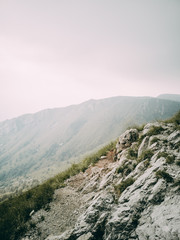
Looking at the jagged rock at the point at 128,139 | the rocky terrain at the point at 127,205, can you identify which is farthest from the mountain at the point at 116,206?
the jagged rock at the point at 128,139

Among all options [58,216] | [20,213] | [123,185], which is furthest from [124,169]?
[20,213]

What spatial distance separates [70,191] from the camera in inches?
429

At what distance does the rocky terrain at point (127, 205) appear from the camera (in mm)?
5113

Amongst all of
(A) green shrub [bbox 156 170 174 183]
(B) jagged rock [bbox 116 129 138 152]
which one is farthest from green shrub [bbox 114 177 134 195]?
(B) jagged rock [bbox 116 129 138 152]

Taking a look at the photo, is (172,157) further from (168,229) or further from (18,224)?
(18,224)

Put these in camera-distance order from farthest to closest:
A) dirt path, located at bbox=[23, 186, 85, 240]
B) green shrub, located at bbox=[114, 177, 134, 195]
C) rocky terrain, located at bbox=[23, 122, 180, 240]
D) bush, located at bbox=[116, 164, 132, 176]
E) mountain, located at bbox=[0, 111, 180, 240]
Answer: bush, located at bbox=[116, 164, 132, 176]
green shrub, located at bbox=[114, 177, 134, 195]
dirt path, located at bbox=[23, 186, 85, 240]
mountain, located at bbox=[0, 111, 180, 240]
rocky terrain, located at bbox=[23, 122, 180, 240]

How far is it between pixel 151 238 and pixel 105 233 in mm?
2327

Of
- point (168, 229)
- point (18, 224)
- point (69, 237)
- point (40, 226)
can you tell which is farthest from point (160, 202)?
point (18, 224)

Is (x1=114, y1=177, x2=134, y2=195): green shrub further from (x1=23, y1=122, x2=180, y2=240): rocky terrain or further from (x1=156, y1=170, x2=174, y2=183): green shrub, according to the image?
(x1=156, y1=170, x2=174, y2=183): green shrub

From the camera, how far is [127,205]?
644 cm

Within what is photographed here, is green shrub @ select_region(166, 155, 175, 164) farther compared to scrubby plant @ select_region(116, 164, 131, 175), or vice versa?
scrubby plant @ select_region(116, 164, 131, 175)

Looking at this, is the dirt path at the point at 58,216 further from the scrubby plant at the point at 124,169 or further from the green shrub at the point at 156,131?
the green shrub at the point at 156,131

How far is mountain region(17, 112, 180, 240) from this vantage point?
512cm

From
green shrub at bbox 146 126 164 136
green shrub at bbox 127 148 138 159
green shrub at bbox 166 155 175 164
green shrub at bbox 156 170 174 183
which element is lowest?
green shrub at bbox 127 148 138 159
